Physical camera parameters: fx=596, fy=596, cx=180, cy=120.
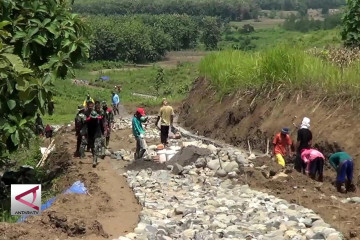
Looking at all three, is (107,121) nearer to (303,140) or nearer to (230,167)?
(230,167)

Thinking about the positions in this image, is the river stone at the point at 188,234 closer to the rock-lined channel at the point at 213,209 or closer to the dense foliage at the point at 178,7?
the rock-lined channel at the point at 213,209

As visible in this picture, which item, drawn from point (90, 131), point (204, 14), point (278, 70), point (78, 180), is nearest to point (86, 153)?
point (90, 131)

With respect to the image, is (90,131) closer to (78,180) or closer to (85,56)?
(78,180)

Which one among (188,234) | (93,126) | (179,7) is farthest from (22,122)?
(179,7)

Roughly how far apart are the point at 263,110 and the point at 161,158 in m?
3.93

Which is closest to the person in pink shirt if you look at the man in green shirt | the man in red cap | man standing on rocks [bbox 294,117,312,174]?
man standing on rocks [bbox 294,117,312,174]

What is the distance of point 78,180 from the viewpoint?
1303 centimetres

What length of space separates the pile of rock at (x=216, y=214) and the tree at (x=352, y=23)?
501 inches

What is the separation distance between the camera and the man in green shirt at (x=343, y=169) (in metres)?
11.5

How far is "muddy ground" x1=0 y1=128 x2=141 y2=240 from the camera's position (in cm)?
805

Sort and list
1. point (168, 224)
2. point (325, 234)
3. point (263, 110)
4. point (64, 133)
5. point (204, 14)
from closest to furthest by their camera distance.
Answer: point (325, 234) < point (168, 224) < point (263, 110) < point (64, 133) < point (204, 14)

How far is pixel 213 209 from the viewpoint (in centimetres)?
1030

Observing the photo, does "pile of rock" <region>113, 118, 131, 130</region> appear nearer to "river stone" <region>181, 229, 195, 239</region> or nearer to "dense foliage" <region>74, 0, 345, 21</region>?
"river stone" <region>181, 229, 195, 239</region>

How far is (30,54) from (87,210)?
3.61 m
